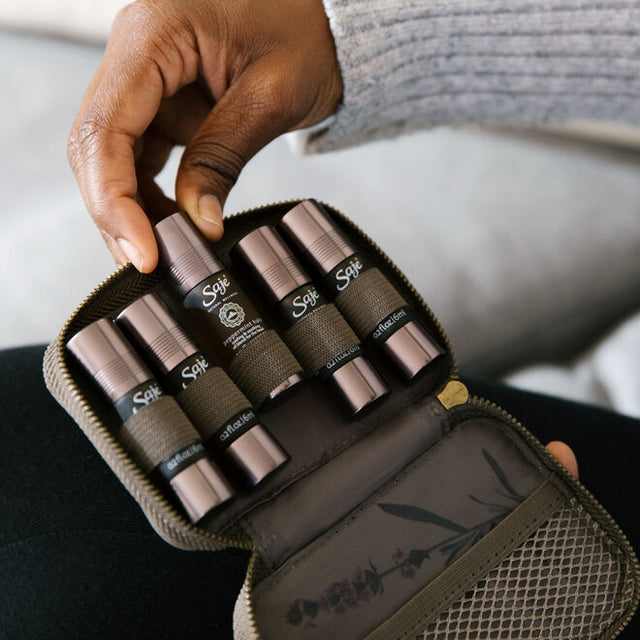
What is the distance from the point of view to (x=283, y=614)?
44cm

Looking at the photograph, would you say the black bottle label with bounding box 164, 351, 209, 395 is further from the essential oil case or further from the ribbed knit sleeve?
the ribbed knit sleeve

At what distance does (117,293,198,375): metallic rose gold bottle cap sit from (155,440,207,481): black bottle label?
0.19 feet

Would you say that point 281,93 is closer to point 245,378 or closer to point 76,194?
point 245,378

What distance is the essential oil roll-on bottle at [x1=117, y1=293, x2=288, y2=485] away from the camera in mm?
440

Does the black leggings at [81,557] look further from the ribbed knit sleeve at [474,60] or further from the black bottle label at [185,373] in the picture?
the ribbed knit sleeve at [474,60]

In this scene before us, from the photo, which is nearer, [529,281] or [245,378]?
[245,378]

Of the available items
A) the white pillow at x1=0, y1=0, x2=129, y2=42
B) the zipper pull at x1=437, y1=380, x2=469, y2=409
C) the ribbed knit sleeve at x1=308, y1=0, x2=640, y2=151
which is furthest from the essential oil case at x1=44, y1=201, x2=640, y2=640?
the white pillow at x1=0, y1=0, x2=129, y2=42

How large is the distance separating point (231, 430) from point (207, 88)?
1.27 feet

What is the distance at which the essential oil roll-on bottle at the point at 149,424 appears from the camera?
41cm

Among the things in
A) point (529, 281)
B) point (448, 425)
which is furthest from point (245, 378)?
point (529, 281)

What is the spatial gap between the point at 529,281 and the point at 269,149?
0.43m

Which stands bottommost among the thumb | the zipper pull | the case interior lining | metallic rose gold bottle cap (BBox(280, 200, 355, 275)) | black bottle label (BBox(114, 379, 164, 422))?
the case interior lining

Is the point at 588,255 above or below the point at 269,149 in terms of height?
below

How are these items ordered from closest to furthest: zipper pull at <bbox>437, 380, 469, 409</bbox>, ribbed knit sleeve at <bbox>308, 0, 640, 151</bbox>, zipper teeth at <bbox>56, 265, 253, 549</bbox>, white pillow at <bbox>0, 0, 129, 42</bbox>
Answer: zipper teeth at <bbox>56, 265, 253, 549</bbox> < zipper pull at <bbox>437, 380, 469, 409</bbox> < ribbed knit sleeve at <bbox>308, 0, 640, 151</bbox> < white pillow at <bbox>0, 0, 129, 42</bbox>
